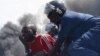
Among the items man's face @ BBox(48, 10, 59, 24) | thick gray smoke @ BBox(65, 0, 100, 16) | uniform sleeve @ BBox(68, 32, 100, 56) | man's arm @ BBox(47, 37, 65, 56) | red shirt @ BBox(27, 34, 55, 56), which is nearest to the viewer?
uniform sleeve @ BBox(68, 32, 100, 56)

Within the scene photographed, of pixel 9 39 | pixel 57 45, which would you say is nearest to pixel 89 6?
pixel 9 39

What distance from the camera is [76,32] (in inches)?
235

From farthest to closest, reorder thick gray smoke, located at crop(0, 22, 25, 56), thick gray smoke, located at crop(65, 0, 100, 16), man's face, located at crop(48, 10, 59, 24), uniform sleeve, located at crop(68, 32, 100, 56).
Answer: thick gray smoke, located at crop(0, 22, 25, 56), thick gray smoke, located at crop(65, 0, 100, 16), man's face, located at crop(48, 10, 59, 24), uniform sleeve, located at crop(68, 32, 100, 56)

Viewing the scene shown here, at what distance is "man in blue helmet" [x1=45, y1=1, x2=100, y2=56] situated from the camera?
5723 mm

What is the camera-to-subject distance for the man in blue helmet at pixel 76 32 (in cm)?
572

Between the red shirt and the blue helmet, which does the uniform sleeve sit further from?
the red shirt

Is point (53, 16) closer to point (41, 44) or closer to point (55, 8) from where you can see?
point (55, 8)

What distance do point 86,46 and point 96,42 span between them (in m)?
0.16

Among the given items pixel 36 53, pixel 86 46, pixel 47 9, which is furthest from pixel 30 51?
pixel 86 46

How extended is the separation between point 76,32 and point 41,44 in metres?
1.54

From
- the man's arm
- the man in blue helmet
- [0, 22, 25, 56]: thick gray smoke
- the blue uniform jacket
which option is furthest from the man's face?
[0, 22, 25, 56]: thick gray smoke

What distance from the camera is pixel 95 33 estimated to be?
581 centimetres

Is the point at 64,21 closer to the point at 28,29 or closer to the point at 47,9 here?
the point at 47,9

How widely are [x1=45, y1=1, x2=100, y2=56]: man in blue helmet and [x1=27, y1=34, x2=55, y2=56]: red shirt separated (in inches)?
40.2
